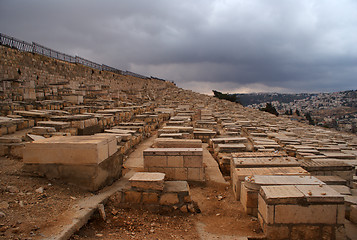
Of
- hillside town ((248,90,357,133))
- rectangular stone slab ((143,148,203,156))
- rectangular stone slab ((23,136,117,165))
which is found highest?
rectangular stone slab ((23,136,117,165))

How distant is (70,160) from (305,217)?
3.51 metres

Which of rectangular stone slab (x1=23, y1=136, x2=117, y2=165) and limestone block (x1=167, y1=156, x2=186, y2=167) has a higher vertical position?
rectangular stone slab (x1=23, y1=136, x2=117, y2=165)

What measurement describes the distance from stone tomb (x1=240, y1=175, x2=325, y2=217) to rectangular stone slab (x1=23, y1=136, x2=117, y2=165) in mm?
2455

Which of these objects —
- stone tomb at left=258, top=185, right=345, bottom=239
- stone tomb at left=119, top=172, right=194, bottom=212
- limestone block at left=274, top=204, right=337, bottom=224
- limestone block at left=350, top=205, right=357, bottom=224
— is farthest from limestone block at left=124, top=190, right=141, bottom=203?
limestone block at left=350, top=205, right=357, bottom=224

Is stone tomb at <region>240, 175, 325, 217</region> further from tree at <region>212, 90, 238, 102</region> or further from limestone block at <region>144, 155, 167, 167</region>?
tree at <region>212, 90, 238, 102</region>

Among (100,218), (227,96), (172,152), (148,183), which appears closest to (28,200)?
(100,218)

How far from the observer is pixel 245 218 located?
3420 millimetres

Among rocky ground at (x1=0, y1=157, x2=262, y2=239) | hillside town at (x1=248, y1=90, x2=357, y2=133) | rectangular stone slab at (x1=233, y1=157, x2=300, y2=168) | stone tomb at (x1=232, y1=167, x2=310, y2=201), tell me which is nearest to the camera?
rocky ground at (x1=0, y1=157, x2=262, y2=239)

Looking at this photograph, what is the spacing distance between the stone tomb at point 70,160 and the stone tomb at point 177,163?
1173 millimetres

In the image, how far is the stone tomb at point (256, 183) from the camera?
340 centimetres

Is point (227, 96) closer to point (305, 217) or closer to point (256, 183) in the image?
point (256, 183)

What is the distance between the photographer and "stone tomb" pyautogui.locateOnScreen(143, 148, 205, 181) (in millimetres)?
4598

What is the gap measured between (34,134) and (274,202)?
5.43 metres

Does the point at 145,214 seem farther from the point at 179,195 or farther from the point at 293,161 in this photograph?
the point at 293,161
